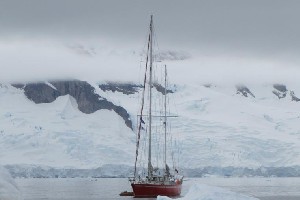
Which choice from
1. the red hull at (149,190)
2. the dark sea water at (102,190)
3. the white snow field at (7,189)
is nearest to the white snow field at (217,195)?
the dark sea water at (102,190)

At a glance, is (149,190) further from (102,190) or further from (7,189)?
(7,189)

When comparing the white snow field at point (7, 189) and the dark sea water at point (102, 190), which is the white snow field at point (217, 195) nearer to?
the dark sea water at point (102, 190)

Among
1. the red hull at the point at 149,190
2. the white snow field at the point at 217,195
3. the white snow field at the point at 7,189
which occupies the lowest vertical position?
the red hull at the point at 149,190

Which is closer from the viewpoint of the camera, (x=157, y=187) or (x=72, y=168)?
(x=157, y=187)

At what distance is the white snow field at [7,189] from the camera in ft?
52.5

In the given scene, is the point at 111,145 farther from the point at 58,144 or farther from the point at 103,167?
the point at 103,167

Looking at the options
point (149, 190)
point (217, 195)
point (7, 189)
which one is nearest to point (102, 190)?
point (149, 190)

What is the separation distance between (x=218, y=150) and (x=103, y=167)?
2874 cm

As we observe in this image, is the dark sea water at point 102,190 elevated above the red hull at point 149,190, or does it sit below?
below

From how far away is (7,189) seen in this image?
16.1 metres

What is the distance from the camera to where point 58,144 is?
540 ft

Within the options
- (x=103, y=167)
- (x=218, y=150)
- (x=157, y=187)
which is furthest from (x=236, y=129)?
(x=157, y=187)

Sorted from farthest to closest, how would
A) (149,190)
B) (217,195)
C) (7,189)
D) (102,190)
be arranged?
(102,190) < (149,190) < (217,195) < (7,189)

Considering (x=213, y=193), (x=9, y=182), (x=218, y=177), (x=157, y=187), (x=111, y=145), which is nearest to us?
(x=9, y=182)
